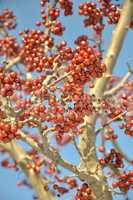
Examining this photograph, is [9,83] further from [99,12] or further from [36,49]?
[99,12]

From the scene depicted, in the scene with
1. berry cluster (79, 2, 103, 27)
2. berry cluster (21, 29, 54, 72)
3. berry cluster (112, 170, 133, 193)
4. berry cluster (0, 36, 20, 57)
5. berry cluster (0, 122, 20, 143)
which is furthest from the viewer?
berry cluster (0, 36, 20, 57)

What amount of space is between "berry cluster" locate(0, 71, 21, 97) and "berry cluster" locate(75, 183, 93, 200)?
4.01ft

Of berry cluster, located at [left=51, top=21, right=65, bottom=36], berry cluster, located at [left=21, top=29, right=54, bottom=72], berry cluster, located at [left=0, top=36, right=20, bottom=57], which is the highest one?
berry cluster, located at [left=0, top=36, right=20, bottom=57]

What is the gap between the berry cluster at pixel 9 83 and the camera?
2969 millimetres

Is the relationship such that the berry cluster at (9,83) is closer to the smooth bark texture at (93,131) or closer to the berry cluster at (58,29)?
the berry cluster at (58,29)

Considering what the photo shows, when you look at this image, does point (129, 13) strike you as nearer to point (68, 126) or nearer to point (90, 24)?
point (90, 24)

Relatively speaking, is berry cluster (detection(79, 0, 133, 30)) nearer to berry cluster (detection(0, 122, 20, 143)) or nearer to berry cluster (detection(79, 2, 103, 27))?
berry cluster (detection(79, 2, 103, 27))

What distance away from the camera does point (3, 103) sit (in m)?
3.43

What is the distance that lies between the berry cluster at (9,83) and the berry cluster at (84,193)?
1.22 metres

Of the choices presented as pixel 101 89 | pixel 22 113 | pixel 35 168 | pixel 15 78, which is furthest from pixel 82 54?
pixel 35 168

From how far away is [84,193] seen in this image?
3.71 meters

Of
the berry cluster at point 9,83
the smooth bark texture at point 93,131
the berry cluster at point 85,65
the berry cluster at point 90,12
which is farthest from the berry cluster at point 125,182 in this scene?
the berry cluster at point 90,12

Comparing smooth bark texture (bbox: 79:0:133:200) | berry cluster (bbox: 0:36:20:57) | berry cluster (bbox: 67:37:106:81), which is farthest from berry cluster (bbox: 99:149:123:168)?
berry cluster (bbox: 0:36:20:57)

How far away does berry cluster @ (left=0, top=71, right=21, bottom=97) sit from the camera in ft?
9.74
